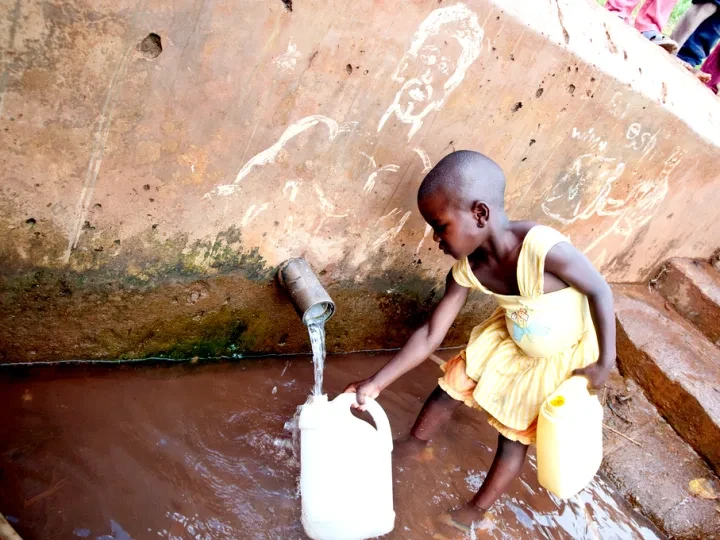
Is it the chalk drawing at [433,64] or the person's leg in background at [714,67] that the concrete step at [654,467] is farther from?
the person's leg in background at [714,67]

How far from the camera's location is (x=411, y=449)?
2.48 m

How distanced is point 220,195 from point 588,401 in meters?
1.47

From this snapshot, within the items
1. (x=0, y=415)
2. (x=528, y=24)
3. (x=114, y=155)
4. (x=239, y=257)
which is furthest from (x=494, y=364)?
(x=0, y=415)

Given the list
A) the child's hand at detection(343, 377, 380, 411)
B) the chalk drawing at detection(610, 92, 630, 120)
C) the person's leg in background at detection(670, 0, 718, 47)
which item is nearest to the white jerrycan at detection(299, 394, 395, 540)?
the child's hand at detection(343, 377, 380, 411)

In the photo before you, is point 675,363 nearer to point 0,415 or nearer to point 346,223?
point 346,223

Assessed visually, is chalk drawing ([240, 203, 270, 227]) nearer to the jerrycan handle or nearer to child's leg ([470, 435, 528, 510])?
the jerrycan handle

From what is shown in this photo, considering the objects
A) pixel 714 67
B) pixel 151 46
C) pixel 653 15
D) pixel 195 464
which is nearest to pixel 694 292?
pixel 653 15

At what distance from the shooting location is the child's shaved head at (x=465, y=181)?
1.83 m

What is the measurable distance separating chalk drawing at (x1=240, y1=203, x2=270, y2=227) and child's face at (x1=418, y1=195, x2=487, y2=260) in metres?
0.67

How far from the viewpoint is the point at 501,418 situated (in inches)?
82.0

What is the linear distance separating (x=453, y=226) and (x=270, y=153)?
2.44 feet

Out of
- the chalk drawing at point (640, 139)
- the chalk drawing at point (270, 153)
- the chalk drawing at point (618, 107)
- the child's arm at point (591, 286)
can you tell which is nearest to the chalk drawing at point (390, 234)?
the chalk drawing at point (270, 153)

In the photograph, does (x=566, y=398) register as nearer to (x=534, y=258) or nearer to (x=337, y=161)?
(x=534, y=258)

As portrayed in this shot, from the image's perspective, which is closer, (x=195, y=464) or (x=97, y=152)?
(x=97, y=152)
